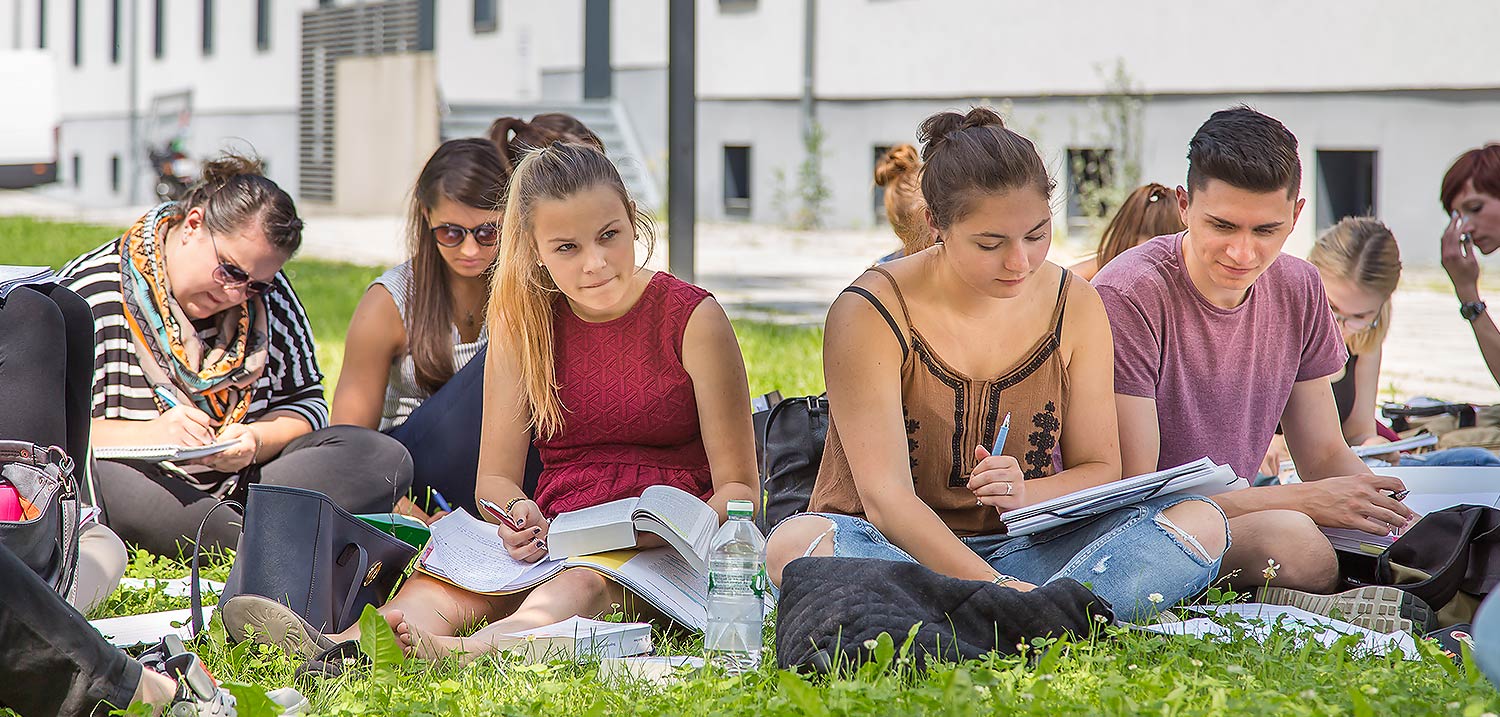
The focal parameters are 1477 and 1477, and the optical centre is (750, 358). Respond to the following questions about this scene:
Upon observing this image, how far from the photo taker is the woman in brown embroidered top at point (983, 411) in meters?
3.30

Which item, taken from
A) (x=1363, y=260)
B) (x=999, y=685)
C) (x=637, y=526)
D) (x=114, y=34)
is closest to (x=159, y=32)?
(x=114, y=34)

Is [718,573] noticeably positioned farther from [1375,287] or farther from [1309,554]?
[1375,287]

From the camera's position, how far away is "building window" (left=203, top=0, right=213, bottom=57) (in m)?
29.8

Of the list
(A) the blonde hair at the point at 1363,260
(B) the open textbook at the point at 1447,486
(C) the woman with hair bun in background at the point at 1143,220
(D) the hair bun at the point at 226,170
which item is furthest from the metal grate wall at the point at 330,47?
(B) the open textbook at the point at 1447,486

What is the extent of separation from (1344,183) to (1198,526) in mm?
11171

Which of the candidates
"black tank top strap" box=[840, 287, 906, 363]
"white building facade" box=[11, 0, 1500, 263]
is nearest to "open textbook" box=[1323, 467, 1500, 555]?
"black tank top strap" box=[840, 287, 906, 363]

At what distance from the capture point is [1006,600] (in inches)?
120

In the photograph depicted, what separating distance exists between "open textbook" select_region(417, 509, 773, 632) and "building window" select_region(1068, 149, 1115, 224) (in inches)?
446

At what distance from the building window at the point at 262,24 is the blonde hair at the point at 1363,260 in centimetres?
2620

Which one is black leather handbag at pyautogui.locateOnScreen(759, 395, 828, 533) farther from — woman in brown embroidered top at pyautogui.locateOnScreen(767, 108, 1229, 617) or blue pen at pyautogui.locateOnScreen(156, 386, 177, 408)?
blue pen at pyautogui.locateOnScreen(156, 386, 177, 408)

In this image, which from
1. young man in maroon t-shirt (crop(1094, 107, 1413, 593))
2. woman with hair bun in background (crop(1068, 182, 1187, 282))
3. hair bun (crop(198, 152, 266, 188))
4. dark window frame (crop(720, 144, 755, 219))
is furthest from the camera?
dark window frame (crop(720, 144, 755, 219))

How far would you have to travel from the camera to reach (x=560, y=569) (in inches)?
137

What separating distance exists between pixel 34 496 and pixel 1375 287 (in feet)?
13.4

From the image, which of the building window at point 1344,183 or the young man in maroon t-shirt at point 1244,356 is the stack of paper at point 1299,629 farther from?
the building window at point 1344,183
